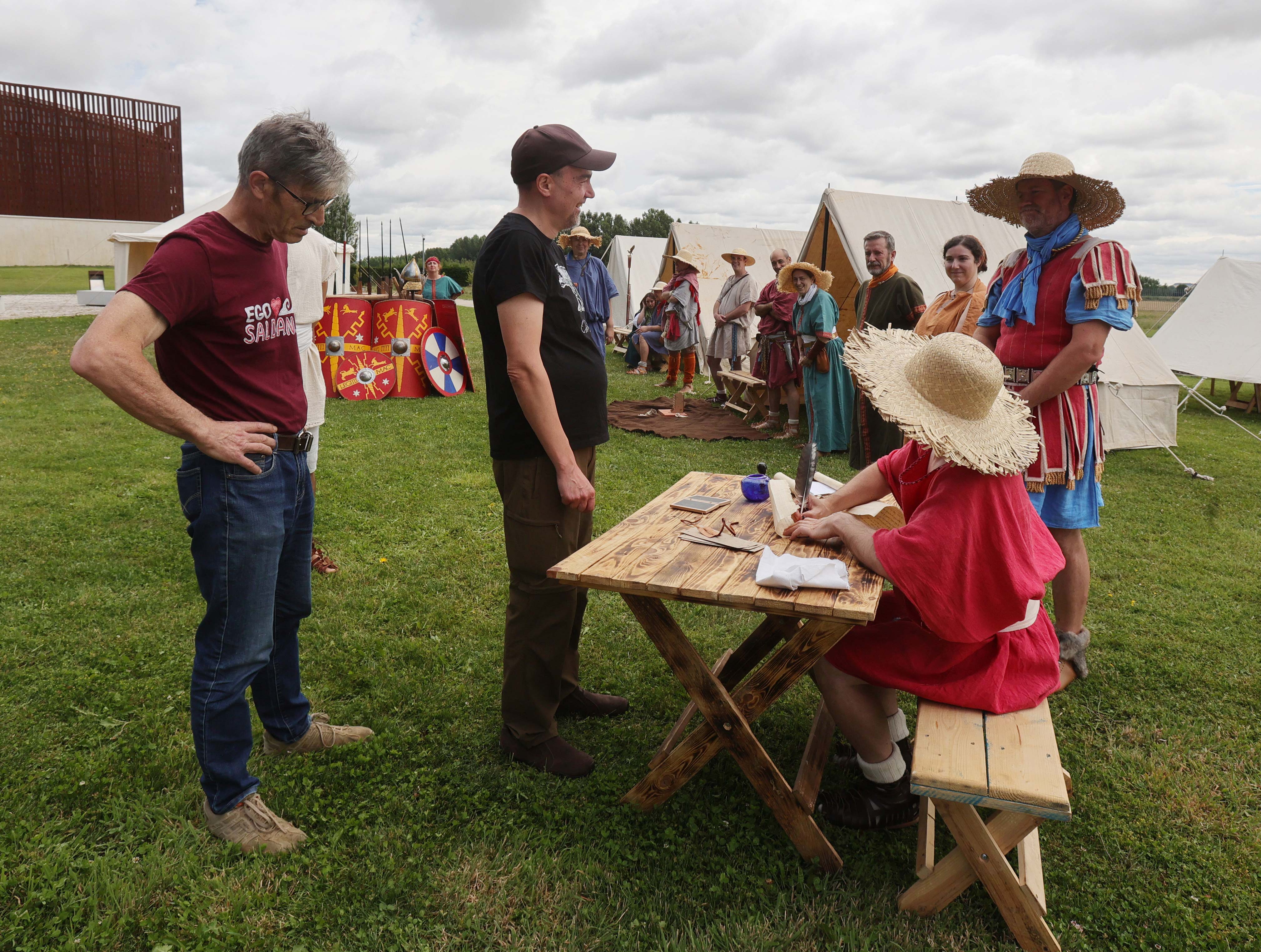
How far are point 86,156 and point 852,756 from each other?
156ft

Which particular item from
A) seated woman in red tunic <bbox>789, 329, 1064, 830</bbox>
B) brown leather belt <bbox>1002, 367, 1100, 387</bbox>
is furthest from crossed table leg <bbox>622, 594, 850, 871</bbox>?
brown leather belt <bbox>1002, 367, 1100, 387</bbox>

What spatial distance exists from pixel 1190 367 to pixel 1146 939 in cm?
1124

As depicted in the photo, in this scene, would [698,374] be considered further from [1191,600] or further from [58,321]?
[58,321]

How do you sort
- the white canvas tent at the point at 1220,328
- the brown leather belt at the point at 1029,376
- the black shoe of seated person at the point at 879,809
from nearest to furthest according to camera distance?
the black shoe of seated person at the point at 879,809 < the brown leather belt at the point at 1029,376 < the white canvas tent at the point at 1220,328

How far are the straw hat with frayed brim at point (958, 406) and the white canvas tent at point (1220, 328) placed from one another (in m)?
10.9

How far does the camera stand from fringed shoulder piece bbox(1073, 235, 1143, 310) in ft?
9.48

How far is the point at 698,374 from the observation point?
555 inches

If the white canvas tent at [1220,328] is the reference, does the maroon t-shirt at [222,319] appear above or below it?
below

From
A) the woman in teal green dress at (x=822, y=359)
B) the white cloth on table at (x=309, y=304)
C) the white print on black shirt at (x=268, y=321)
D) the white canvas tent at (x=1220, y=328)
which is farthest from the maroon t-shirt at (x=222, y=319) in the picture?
the white canvas tent at (x=1220, y=328)

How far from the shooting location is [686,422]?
938 centimetres

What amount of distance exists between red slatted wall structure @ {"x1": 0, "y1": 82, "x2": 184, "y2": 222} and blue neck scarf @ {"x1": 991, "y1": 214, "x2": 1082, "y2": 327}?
45622 millimetres

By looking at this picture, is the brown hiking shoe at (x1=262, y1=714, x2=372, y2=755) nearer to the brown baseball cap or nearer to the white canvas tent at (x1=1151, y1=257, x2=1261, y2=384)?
the brown baseball cap

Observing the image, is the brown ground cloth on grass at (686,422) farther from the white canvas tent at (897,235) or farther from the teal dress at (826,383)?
the white canvas tent at (897,235)

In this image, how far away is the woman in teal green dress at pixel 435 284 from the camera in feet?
40.5
